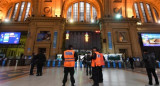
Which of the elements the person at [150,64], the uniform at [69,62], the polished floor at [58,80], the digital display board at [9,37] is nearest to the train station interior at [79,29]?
the digital display board at [9,37]

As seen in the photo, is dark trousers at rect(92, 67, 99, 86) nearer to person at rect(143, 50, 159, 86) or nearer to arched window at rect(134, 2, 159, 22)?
person at rect(143, 50, 159, 86)

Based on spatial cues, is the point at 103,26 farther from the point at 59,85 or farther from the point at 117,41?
the point at 59,85

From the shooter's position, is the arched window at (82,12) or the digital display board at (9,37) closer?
the digital display board at (9,37)

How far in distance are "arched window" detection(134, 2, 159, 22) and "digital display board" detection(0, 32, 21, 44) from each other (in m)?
27.9

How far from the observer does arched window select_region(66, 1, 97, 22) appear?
2150cm

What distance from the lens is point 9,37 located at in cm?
1842

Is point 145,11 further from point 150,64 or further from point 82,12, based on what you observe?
point 150,64

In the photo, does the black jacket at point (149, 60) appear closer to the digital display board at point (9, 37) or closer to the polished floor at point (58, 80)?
the polished floor at point (58, 80)

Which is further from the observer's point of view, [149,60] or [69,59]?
[149,60]

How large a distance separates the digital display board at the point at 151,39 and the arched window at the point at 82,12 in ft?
37.4

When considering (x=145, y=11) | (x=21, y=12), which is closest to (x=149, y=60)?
(x=145, y=11)

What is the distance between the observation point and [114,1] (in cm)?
1962

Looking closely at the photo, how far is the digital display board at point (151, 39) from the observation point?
17312 mm

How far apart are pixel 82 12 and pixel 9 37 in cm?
1687
